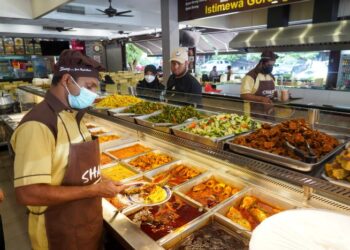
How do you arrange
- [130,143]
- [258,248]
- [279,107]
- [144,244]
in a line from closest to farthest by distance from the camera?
[258,248], [144,244], [279,107], [130,143]

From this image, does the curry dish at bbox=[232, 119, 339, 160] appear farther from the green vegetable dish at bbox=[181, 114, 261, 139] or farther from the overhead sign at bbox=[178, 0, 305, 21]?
the overhead sign at bbox=[178, 0, 305, 21]

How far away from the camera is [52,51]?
13289mm

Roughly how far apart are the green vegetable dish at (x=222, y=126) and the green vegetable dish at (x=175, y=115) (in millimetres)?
197

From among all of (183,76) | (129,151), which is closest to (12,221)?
(129,151)

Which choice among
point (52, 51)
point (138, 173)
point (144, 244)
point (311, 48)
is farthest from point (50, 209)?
point (52, 51)

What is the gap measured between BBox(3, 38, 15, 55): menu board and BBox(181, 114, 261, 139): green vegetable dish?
540 inches

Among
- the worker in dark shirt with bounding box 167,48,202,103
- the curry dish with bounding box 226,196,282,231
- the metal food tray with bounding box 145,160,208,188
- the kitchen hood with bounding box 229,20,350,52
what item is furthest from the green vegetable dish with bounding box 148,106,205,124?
the kitchen hood with bounding box 229,20,350,52

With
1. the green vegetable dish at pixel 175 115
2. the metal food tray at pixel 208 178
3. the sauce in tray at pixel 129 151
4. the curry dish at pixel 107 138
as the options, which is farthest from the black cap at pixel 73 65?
the curry dish at pixel 107 138

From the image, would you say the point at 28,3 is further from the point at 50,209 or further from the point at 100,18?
the point at 50,209

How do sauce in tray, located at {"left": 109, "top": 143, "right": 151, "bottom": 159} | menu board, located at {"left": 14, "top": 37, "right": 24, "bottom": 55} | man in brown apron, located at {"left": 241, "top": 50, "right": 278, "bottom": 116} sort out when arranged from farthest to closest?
menu board, located at {"left": 14, "top": 37, "right": 24, "bottom": 55}, man in brown apron, located at {"left": 241, "top": 50, "right": 278, "bottom": 116}, sauce in tray, located at {"left": 109, "top": 143, "right": 151, "bottom": 159}

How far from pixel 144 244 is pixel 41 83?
18.6 feet

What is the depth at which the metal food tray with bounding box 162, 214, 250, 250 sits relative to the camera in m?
1.47

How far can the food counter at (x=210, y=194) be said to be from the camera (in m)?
1.41

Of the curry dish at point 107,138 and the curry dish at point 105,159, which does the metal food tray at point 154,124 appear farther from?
the curry dish at point 107,138
